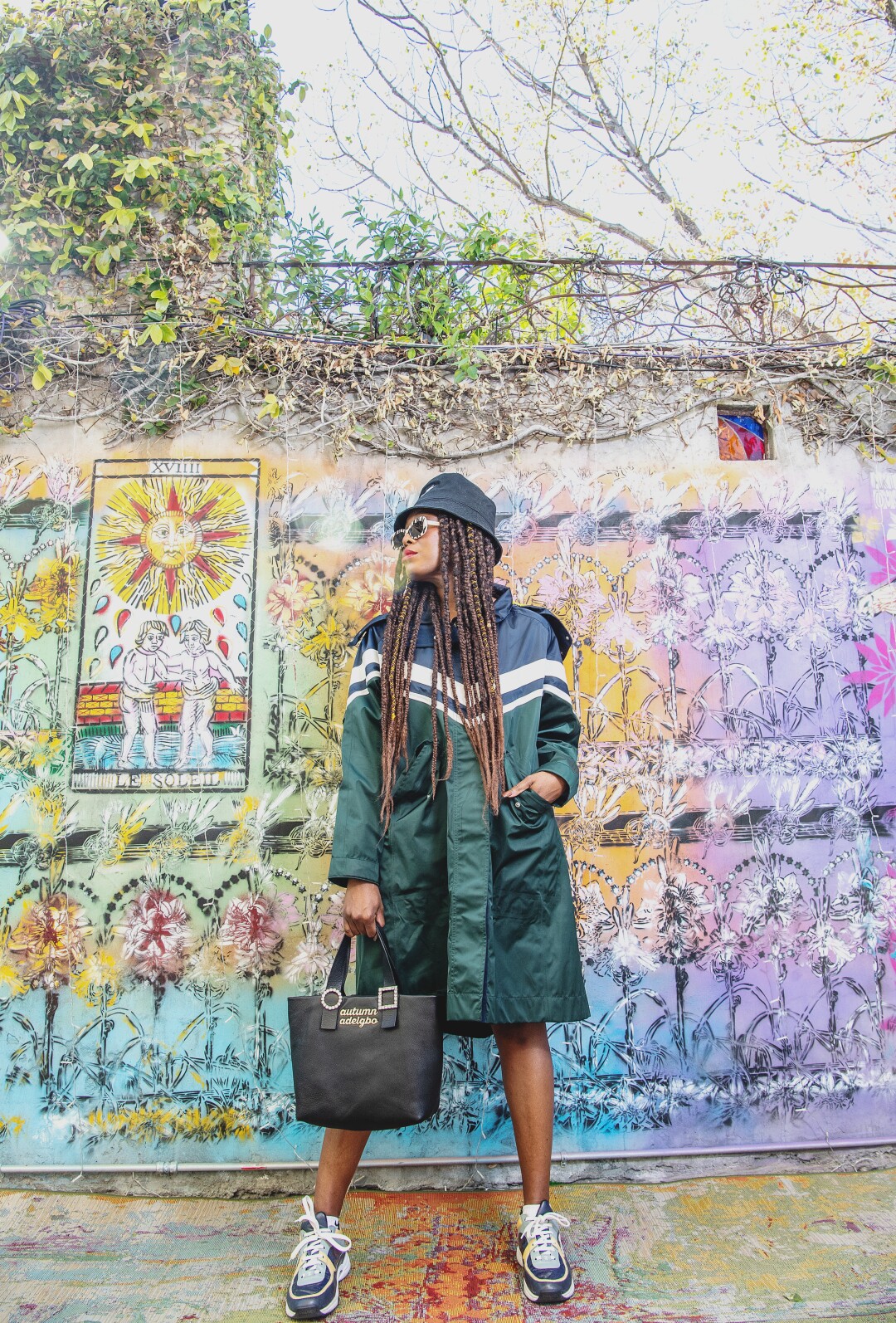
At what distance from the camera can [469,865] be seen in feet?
7.74

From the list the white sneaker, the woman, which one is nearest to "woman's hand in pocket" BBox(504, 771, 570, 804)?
the woman

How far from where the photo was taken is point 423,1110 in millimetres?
2164

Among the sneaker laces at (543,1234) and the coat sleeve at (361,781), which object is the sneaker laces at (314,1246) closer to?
the sneaker laces at (543,1234)

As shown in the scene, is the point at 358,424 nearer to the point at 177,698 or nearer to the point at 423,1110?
the point at 177,698

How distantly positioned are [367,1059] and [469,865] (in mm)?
555

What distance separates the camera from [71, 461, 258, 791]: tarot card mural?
318 cm

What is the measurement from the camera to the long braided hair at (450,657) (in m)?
2.50

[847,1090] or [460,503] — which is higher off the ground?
[460,503]

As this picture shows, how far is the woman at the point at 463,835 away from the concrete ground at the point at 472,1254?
0.57 ft

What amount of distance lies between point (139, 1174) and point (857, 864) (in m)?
2.85

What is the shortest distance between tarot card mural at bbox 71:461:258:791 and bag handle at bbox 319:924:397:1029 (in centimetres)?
104

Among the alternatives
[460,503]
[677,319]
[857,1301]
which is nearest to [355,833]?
[460,503]

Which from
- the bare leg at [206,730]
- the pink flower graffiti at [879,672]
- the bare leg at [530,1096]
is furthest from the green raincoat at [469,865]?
the pink flower graffiti at [879,672]

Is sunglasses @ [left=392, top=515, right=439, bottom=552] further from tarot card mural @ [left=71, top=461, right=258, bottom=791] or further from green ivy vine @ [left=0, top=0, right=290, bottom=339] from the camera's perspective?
green ivy vine @ [left=0, top=0, right=290, bottom=339]
